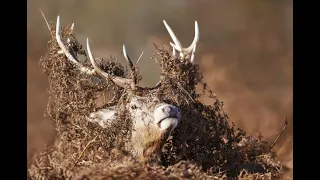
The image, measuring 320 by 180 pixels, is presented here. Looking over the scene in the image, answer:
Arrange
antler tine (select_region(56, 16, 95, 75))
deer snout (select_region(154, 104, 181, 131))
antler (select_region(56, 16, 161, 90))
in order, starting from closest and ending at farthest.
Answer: deer snout (select_region(154, 104, 181, 131)) → antler (select_region(56, 16, 161, 90)) → antler tine (select_region(56, 16, 95, 75))

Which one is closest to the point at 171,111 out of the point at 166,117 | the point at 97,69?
the point at 166,117

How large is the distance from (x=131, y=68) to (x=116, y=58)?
11.5 inches

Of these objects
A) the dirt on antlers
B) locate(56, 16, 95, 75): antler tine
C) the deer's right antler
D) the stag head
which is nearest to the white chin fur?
the stag head

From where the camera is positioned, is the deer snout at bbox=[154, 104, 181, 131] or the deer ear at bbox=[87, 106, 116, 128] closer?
the deer snout at bbox=[154, 104, 181, 131]

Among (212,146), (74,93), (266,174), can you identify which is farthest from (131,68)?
(266,174)

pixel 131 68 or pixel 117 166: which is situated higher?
pixel 131 68

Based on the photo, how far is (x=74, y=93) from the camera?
423 centimetres

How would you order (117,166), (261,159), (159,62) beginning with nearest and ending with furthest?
(117,166)
(159,62)
(261,159)

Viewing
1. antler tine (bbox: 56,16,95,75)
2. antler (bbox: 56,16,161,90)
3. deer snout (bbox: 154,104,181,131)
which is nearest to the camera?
deer snout (bbox: 154,104,181,131)

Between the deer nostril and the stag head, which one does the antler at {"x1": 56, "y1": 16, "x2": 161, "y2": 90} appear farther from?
the deer nostril

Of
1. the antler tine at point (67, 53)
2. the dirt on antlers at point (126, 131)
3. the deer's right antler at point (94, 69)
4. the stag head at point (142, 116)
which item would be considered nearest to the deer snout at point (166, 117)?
the stag head at point (142, 116)

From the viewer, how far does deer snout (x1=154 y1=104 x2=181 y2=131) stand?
384cm

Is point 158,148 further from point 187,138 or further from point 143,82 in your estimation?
point 143,82

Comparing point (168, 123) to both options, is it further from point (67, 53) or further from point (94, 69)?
point (67, 53)
